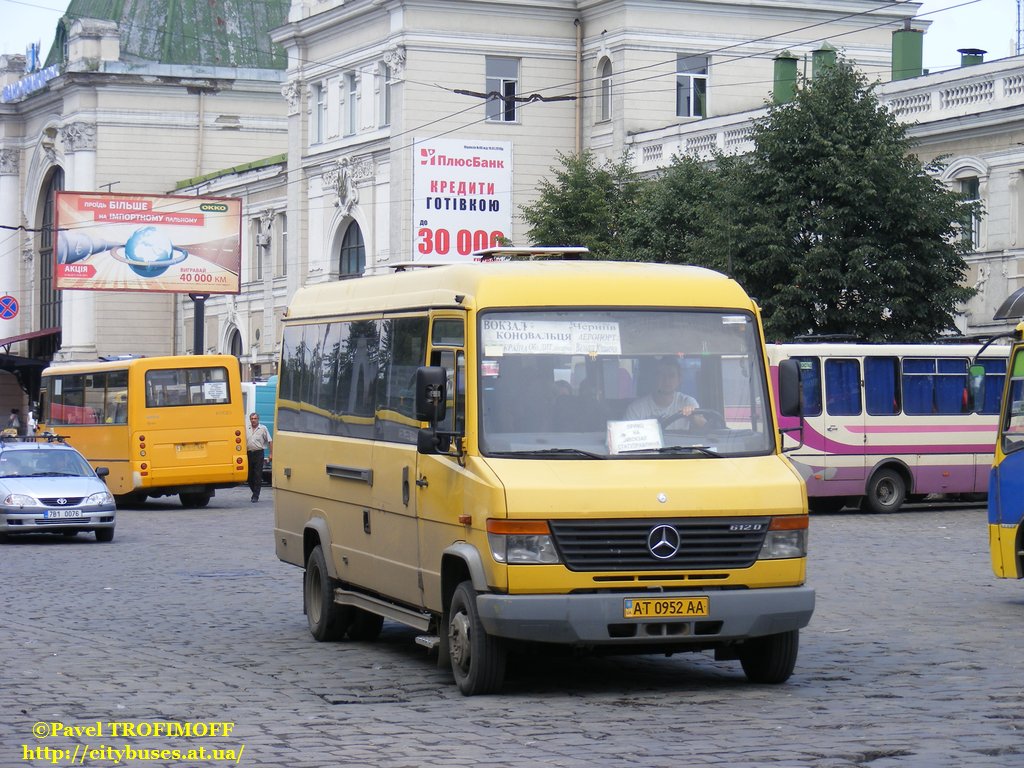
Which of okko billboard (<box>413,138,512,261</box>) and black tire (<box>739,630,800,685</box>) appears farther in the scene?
okko billboard (<box>413,138,512,261</box>)

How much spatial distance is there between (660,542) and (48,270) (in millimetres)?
84450

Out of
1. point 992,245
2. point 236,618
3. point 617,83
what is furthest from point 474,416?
point 617,83

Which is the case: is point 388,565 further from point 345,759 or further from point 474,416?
point 345,759

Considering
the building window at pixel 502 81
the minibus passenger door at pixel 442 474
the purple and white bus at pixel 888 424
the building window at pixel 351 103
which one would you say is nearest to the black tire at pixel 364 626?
the minibus passenger door at pixel 442 474

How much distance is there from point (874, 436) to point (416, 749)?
24311mm

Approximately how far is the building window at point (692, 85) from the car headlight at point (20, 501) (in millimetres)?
37423

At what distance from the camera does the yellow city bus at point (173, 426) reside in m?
35.7

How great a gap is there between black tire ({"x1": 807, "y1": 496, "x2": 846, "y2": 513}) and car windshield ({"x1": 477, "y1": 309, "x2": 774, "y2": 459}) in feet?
72.7

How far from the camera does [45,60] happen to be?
9319 cm

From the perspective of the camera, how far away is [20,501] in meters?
25.9

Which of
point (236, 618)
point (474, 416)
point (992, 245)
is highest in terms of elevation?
point (992, 245)

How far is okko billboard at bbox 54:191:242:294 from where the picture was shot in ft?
173

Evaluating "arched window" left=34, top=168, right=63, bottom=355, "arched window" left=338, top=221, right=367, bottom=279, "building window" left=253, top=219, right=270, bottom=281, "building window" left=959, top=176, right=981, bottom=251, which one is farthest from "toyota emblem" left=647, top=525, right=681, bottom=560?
"arched window" left=34, top=168, right=63, bottom=355

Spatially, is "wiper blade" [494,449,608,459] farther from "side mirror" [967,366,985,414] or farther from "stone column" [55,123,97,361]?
"stone column" [55,123,97,361]
